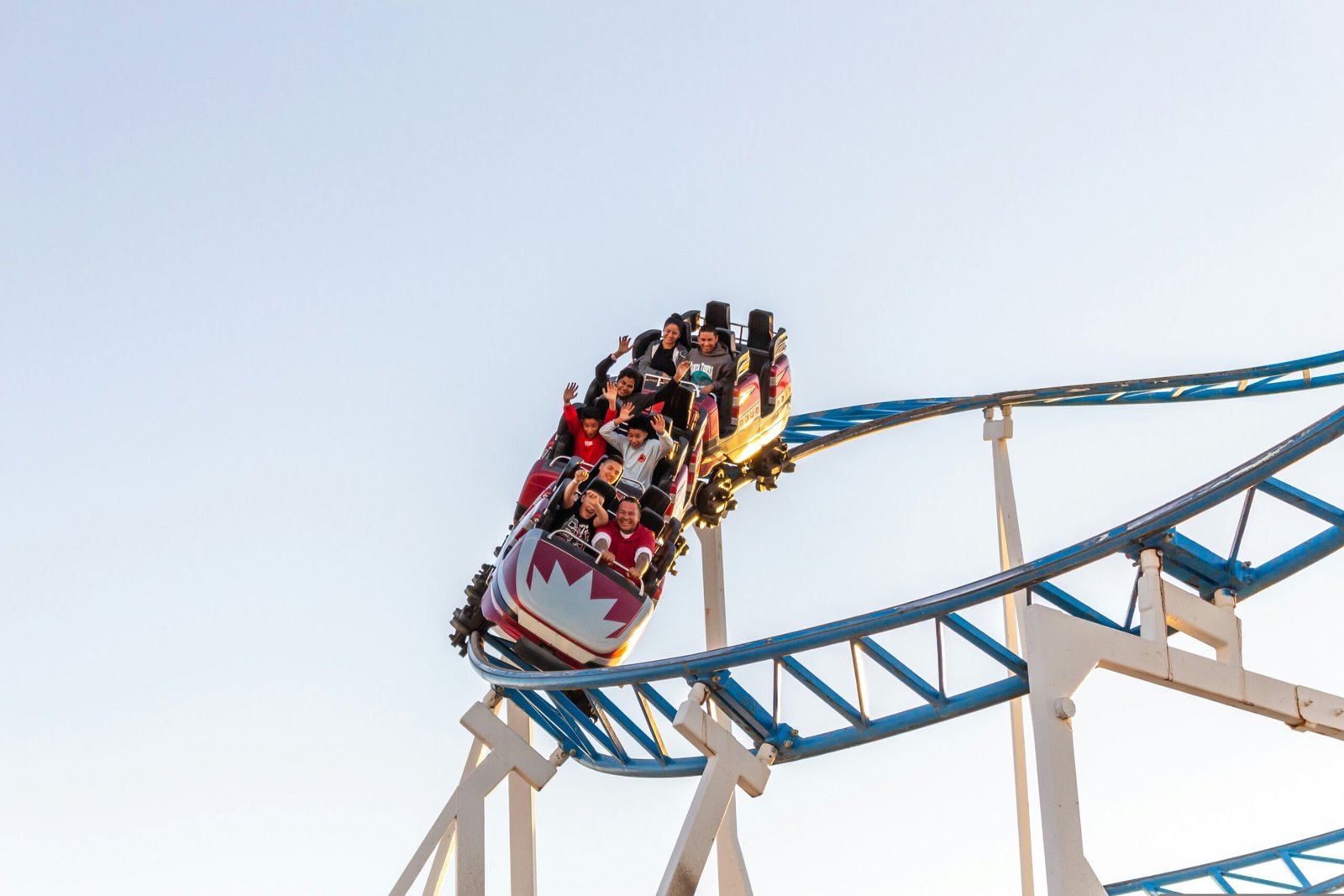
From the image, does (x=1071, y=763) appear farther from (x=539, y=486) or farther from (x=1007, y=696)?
(x=539, y=486)

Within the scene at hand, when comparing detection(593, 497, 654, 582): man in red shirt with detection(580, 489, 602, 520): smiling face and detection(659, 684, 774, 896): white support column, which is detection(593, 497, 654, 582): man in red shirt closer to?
detection(580, 489, 602, 520): smiling face

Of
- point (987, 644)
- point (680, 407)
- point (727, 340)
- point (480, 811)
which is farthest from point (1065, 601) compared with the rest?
point (727, 340)

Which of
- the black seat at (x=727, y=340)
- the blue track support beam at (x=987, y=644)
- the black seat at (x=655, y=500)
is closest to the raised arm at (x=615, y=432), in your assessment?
the black seat at (x=655, y=500)

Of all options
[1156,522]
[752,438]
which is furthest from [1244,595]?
[752,438]

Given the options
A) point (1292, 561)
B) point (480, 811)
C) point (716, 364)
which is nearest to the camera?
point (1292, 561)

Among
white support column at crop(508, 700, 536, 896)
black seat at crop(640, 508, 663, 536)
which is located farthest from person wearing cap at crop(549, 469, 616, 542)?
white support column at crop(508, 700, 536, 896)

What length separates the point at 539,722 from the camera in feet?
23.9

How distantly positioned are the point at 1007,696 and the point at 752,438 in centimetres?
387

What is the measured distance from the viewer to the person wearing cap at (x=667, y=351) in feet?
30.7

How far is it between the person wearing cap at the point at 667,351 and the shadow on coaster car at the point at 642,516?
87 mm

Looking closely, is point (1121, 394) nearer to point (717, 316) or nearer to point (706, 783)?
point (717, 316)

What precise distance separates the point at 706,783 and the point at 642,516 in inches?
84.4

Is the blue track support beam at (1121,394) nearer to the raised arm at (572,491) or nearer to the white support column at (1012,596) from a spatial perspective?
the white support column at (1012,596)

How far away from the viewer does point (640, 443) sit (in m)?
8.36
